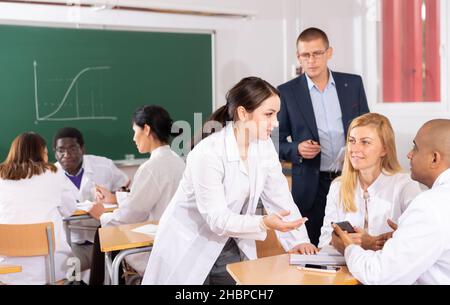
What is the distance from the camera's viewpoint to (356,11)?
12.8 ft

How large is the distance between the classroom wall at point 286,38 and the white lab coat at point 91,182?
0.79m

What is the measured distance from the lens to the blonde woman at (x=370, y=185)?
88.0 inches

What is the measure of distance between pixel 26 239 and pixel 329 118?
1.69 metres

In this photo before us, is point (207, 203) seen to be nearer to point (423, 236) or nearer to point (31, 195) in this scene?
point (423, 236)

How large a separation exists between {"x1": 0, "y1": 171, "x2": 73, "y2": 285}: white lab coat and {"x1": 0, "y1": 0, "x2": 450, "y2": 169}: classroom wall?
3.45ft

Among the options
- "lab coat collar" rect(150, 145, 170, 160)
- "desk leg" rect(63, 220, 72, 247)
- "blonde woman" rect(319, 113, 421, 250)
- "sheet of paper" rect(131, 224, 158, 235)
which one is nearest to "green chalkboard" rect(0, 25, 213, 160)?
"lab coat collar" rect(150, 145, 170, 160)

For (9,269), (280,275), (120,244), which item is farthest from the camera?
(120,244)

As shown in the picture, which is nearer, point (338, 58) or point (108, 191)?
point (108, 191)

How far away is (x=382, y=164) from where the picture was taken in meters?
2.34

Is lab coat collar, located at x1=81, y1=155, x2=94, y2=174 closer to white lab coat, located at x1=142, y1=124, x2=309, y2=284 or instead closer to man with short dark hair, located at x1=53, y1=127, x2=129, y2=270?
man with short dark hair, located at x1=53, y1=127, x2=129, y2=270

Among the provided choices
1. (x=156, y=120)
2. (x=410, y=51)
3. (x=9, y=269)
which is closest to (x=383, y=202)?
(x=156, y=120)
